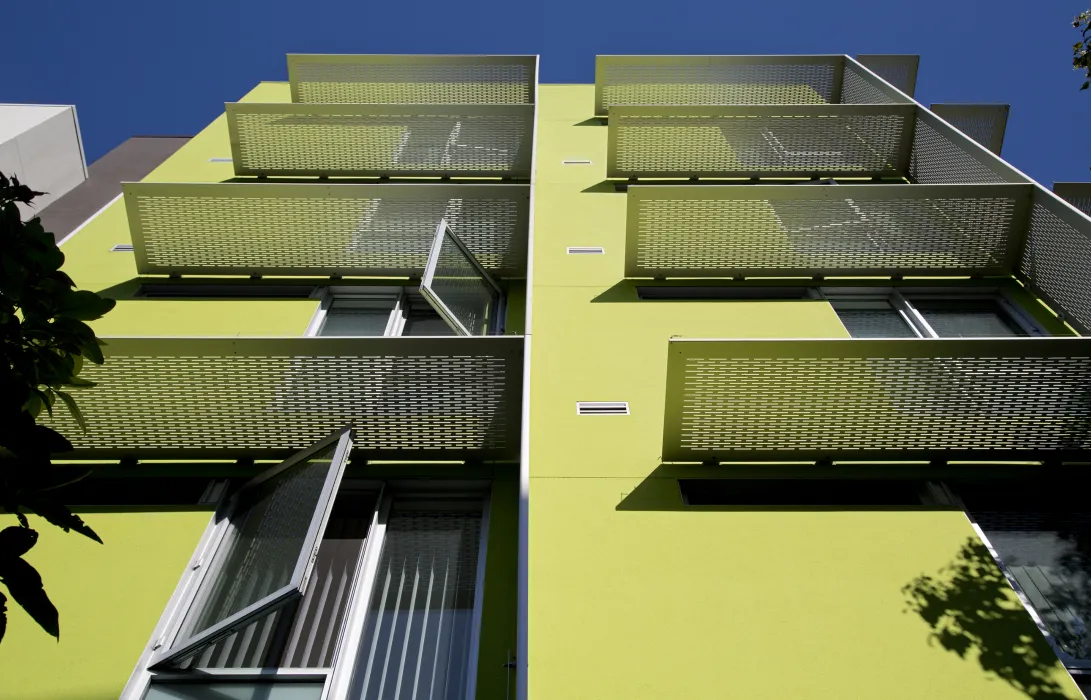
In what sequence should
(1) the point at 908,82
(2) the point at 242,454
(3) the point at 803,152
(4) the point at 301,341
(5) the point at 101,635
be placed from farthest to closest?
(1) the point at 908,82
(3) the point at 803,152
(2) the point at 242,454
(4) the point at 301,341
(5) the point at 101,635

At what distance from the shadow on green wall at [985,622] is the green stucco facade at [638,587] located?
0.05 feet

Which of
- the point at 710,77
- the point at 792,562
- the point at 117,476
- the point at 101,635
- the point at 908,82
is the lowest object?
the point at 101,635

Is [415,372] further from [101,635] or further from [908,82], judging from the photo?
[908,82]

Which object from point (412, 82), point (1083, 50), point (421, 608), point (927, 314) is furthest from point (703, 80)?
point (421, 608)

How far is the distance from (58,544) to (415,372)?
2.31 m

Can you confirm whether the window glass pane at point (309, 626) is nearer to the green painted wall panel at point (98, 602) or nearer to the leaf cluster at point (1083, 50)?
the green painted wall panel at point (98, 602)

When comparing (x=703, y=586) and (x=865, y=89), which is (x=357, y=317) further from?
(x=865, y=89)

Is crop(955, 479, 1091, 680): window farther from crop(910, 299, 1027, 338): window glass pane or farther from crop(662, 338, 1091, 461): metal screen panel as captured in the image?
crop(910, 299, 1027, 338): window glass pane

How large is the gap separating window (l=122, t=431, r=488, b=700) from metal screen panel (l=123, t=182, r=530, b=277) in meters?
3.21

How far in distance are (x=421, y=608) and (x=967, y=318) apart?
19.4ft

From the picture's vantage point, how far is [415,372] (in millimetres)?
5777

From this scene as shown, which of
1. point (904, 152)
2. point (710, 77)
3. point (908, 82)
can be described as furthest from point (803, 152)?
point (908, 82)

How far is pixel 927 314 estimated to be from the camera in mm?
8469

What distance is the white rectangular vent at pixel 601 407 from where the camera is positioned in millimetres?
6727
